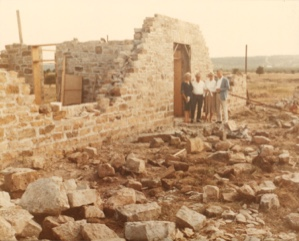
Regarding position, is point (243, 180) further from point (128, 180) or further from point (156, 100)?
point (156, 100)

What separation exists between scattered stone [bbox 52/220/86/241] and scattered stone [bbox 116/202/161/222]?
30.0 inches

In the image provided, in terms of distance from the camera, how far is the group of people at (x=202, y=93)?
44.3ft

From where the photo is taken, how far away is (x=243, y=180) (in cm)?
734

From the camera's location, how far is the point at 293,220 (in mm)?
5371

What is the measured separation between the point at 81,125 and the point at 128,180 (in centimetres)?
288

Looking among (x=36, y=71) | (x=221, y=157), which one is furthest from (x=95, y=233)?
(x=36, y=71)

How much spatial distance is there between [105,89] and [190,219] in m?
6.26

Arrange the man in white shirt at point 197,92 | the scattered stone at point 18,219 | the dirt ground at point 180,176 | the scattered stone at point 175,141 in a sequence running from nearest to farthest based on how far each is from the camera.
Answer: the scattered stone at point 18,219, the dirt ground at point 180,176, the scattered stone at point 175,141, the man in white shirt at point 197,92

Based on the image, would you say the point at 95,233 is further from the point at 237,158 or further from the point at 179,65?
the point at 179,65

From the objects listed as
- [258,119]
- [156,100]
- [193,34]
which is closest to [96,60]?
[156,100]

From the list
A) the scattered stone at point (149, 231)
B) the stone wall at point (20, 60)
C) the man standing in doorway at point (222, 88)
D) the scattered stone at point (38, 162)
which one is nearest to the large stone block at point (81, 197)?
the scattered stone at point (149, 231)

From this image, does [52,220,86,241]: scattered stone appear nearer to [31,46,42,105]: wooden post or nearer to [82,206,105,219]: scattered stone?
[82,206,105,219]: scattered stone

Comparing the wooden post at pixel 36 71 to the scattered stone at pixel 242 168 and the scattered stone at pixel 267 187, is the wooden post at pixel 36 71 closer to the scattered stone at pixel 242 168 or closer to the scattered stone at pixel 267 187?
the scattered stone at pixel 242 168

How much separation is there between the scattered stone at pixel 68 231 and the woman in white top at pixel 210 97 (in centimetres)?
990
